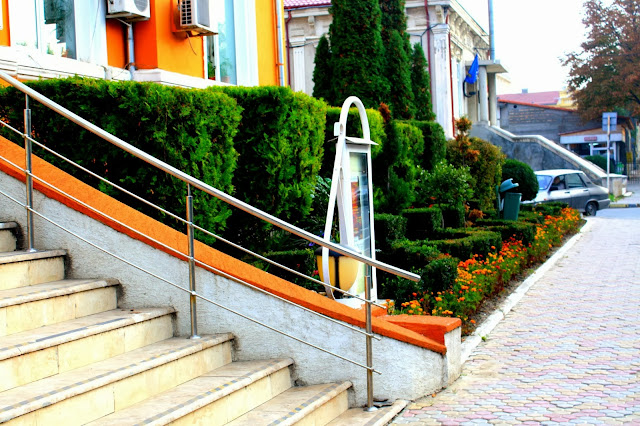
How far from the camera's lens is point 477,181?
60.7 feet

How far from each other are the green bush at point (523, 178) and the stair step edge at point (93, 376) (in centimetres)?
1599

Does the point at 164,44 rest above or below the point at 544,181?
above

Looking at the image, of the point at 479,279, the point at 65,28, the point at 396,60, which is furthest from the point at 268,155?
the point at 396,60

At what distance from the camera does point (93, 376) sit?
4082mm

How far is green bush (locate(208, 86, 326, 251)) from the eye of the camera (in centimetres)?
852

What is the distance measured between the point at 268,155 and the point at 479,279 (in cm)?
309

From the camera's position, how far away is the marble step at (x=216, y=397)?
13.1 ft

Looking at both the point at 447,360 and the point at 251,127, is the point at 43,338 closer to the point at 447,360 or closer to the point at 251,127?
the point at 447,360

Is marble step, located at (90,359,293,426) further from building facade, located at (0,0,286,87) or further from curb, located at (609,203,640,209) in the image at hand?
curb, located at (609,203,640,209)

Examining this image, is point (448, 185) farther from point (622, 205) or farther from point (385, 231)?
point (622, 205)

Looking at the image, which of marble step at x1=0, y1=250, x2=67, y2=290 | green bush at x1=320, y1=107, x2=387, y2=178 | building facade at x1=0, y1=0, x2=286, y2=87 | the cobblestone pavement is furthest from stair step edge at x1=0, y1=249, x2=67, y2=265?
green bush at x1=320, y1=107, x2=387, y2=178

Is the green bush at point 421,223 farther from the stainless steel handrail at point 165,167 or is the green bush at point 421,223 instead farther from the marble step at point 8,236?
the marble step at point 8,236

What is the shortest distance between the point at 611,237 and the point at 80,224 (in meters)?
14.0

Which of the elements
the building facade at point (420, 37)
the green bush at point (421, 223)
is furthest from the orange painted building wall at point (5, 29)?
the building facade at point (420, 37)
